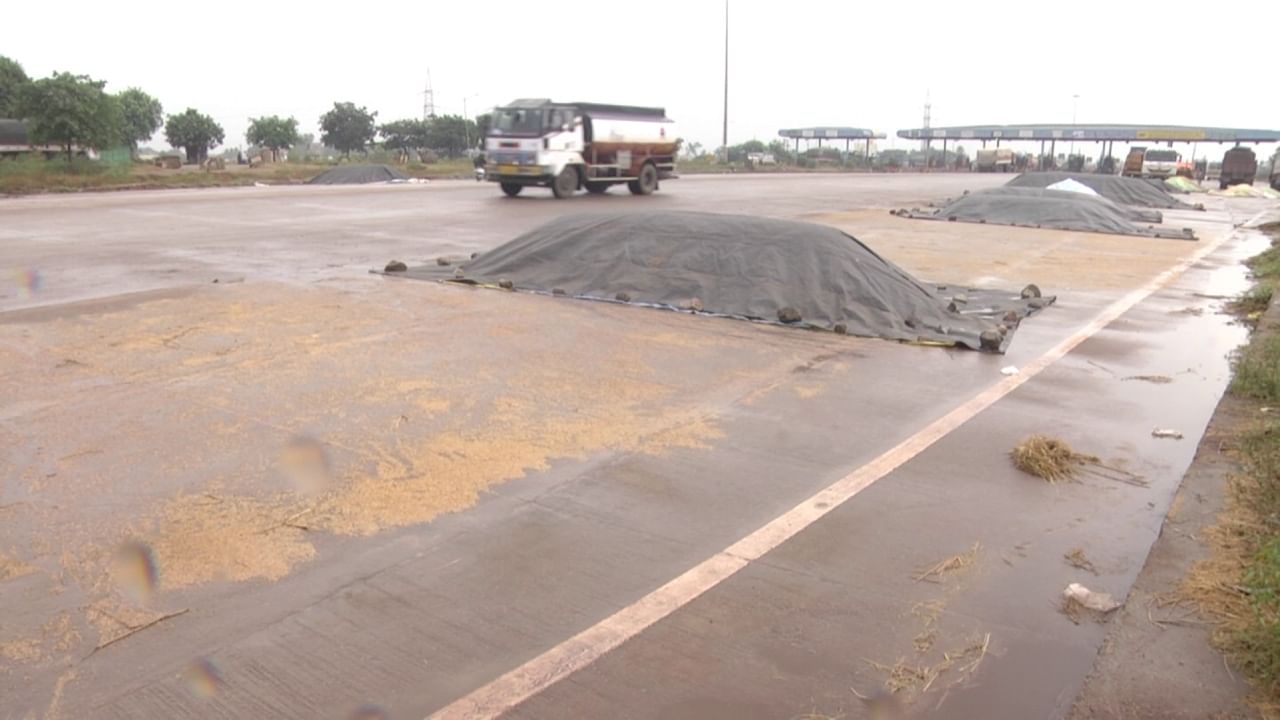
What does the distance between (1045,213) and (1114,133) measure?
75.6m

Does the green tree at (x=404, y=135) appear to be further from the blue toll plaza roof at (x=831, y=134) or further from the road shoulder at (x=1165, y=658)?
the road shoulder at (x=1165, y=658)

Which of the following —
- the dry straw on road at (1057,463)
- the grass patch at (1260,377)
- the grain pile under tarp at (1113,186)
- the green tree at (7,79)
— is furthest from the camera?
the green tree at (7,79)

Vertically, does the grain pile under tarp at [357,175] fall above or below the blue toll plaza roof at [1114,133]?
below

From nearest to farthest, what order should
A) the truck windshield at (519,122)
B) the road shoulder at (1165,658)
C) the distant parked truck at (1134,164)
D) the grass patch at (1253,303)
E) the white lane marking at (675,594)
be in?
the road shoulder at (1165,658) → the white lane marking at (675,594) → the grass patch at (1253,303) → the truck windshield at (519,122) → the distant parked truck at (1134,164)

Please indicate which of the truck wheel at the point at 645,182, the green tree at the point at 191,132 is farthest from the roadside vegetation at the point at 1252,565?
the green tree at the point at 191,132

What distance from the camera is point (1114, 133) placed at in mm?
87938

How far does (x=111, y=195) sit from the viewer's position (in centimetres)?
2822

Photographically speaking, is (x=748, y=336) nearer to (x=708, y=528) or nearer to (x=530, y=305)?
(x=530, y=305)

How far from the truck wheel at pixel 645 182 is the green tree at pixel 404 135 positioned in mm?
59673

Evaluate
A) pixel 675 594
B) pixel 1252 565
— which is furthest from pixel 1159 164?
pixel 675 594

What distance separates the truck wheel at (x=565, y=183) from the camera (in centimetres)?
2761

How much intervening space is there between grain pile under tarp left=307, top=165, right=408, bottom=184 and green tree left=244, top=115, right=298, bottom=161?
41427 millimetres

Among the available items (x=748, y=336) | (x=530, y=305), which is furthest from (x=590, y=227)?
(x=748, y=336)

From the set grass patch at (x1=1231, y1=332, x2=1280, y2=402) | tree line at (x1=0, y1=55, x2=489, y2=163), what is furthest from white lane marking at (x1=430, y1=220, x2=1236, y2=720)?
tree line at (x1=0, y1=55, x2=489, y2=163)
